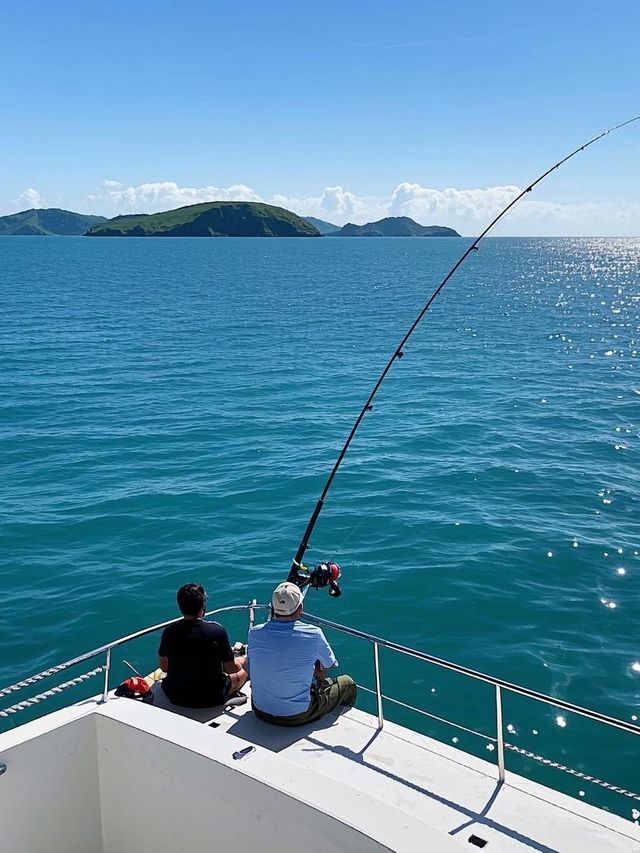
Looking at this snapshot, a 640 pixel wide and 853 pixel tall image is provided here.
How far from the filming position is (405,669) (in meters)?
10.8

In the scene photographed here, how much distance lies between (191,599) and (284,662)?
0.95 meters

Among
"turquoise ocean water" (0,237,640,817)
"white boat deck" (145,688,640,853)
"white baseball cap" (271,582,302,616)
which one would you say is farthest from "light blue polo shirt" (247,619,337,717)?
"turquoise ocean water" (0,237,640,817)

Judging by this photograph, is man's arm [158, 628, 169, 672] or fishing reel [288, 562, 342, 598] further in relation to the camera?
fishing reel [288, 562, 342, 598]

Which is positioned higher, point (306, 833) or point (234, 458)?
point (306, 833)

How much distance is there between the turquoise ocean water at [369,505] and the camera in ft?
35.8

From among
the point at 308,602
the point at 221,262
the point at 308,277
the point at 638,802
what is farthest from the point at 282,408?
the point at 221,262

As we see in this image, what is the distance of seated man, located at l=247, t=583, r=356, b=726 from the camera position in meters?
6.05

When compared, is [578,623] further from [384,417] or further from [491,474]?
[384,417]

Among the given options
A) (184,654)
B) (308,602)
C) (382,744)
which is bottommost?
(308,602)

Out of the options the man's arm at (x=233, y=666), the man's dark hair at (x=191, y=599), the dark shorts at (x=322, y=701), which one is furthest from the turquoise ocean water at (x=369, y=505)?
the man's dark hair at (x=191, y=599)

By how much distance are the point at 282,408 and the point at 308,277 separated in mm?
70480

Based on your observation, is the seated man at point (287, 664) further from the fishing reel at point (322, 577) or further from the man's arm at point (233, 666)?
the fishing reel at point (322, 577)

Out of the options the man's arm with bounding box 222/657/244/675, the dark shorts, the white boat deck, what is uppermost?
the man's arm with bounding box 222/657/244/675

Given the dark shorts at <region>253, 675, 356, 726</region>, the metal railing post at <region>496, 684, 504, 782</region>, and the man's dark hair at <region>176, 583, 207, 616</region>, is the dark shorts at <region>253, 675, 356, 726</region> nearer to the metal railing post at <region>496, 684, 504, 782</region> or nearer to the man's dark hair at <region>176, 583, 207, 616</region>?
the man's dark hair at <region>176, 583, 207, 616</region>
